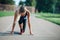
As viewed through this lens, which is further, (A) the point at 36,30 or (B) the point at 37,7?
(A) the point at 36,30

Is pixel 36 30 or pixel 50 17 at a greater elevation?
pixel 50 17

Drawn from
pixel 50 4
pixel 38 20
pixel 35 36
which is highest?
pixel 50 4

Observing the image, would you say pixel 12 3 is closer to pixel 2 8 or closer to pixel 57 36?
pixel 2 8

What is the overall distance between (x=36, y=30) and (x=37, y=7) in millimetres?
225

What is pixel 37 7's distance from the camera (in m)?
1.23

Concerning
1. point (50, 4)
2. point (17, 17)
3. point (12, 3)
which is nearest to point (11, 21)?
point (17, 17)

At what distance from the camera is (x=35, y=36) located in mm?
1438

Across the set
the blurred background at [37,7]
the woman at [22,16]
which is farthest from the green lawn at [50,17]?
the woman at [22,16]

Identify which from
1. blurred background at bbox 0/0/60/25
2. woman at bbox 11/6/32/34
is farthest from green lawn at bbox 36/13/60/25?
woman at bbox 11/6/32/34

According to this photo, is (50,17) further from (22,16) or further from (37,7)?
(22,16)

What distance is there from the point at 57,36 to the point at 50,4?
0.68 ft

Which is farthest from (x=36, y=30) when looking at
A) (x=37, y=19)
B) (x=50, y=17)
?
(x=50, y=17)

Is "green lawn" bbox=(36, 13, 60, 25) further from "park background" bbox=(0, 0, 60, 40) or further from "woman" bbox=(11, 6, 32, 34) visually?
"woman" bbox=(11, 6, 32, 34)

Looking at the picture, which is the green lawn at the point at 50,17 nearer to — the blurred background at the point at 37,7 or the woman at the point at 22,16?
the blurred background at the point at 37,7
